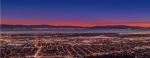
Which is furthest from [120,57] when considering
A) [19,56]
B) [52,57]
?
[19,56]

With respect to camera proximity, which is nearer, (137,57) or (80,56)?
(137,57)

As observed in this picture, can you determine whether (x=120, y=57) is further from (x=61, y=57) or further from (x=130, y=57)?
(x=61, y=57)

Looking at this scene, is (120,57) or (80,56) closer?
(120,57)

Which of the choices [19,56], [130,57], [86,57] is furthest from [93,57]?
[19,56]

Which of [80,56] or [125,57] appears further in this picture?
[80,56]

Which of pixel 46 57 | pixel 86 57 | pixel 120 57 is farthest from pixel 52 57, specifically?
pixel 120 57

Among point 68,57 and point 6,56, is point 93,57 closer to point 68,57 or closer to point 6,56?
point 68,57

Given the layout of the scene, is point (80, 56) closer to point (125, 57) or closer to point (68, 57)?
point (68, 57)
